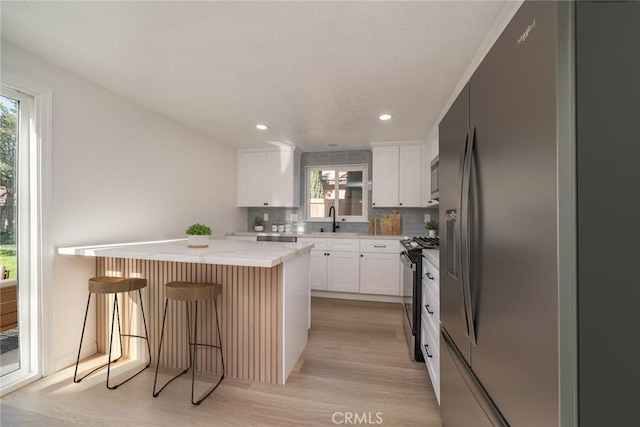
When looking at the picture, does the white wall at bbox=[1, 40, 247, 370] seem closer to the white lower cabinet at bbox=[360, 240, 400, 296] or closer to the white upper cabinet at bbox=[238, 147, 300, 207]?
the white upper cabinet at bbox=[238, 147, 300, 207]

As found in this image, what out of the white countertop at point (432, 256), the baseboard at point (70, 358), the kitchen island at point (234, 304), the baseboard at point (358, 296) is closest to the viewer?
the white countertop at point (432, 256)

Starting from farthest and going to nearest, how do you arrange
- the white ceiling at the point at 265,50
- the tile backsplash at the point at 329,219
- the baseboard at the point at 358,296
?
the tile backsplash at the point at 329,219, the baseboard at the point at 358,296, the white ceiling at the point at 265,50

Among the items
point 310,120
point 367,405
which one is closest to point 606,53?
point 367,405

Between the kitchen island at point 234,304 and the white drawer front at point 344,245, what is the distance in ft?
5.93

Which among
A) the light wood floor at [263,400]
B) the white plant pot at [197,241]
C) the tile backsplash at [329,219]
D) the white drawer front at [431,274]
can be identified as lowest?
the light wood floor at [263,400]

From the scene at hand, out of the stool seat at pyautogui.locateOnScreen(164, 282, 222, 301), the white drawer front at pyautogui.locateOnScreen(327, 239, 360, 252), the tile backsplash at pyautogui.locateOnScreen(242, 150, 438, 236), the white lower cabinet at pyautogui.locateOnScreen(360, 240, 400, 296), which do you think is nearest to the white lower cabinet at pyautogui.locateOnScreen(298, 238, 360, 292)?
the white drawer front at pyautogui.locateOnScreen(327, 239, 360, 252)

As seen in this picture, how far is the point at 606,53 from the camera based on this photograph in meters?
0.52

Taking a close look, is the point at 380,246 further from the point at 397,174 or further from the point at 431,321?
the point at 431,321

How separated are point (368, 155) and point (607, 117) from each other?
4.27 m

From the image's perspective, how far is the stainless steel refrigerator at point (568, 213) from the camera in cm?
53

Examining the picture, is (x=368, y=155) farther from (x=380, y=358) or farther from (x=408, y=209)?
(x=380, y=358)

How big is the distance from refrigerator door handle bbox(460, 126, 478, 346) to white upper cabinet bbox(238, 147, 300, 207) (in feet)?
12.3

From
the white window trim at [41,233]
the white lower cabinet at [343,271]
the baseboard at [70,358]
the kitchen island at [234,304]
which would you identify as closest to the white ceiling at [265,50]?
the white window trim at [41,233]

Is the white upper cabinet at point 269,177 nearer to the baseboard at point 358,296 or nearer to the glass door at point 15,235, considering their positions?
the baseboard at point 358,296
